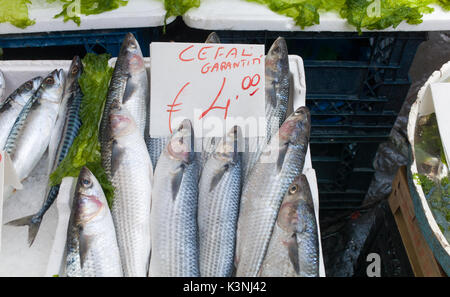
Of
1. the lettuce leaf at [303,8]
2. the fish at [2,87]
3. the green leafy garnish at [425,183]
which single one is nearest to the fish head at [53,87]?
the fish at [2,87]

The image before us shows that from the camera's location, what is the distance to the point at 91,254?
57.8 inches

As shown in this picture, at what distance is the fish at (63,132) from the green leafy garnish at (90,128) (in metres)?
0.03

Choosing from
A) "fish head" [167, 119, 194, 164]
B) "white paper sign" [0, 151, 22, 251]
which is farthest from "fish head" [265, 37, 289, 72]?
"white paper sign" [0, 151, 22, 251]

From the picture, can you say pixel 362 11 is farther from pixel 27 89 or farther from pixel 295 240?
pixel 27 89

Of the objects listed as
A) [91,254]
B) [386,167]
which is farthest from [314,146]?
[91,254]

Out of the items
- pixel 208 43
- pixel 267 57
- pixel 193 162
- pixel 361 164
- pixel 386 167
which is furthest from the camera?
pixel 386 167

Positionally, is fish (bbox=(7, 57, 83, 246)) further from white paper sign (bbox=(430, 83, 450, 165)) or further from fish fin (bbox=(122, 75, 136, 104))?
white paper sign (bbox=(430, 83, 450, 165))

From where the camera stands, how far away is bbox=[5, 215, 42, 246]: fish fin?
1.66 m

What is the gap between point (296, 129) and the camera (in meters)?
1.77

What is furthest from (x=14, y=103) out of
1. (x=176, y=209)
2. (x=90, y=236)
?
(x=176, y=209)

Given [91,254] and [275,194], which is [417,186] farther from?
[91,254]

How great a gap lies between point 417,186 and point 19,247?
64.1 inches

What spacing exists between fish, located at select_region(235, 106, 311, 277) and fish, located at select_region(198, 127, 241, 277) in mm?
36

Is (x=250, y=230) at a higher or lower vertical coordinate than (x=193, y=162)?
lower
